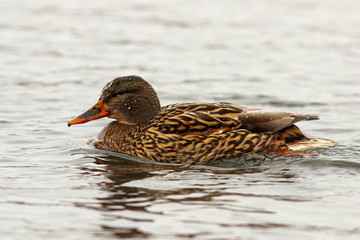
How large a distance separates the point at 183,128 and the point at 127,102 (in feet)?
3.29

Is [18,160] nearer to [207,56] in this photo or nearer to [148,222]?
[148,222]

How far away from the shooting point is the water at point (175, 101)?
7801mm

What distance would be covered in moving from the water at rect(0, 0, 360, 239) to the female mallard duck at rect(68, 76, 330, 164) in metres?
0.26

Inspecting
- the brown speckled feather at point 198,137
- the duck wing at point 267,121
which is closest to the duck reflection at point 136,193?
the brown speckled feather at point 198,137

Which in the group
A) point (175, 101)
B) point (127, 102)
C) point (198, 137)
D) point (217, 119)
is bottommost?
point (198, 137)

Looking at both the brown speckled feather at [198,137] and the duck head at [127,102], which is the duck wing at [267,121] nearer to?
the brown speckled feather at [198,137]

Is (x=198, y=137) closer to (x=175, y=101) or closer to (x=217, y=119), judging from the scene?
(x=217, y=119)

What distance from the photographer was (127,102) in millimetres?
10836

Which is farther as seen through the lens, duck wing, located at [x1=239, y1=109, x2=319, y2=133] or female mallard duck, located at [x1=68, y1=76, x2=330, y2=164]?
duck wing, located at [x1=239, y1=109, x2=319, y2=133]

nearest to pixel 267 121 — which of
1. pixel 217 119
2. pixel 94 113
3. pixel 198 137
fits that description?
pixel 217 119

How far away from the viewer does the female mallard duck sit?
10266 millimetres

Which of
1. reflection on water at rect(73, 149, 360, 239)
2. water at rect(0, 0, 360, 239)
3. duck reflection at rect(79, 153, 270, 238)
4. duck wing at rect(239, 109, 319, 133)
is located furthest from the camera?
duck wing at rect(239, 109, 319, 133)

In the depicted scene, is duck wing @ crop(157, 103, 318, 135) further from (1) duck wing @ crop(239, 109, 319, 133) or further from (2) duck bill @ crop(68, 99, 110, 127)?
(2) duck bill @ crop(68, 99, 110, 127)

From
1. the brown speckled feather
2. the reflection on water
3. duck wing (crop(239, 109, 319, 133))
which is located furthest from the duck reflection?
duck wing (crop(239, 109, 319, 133))
